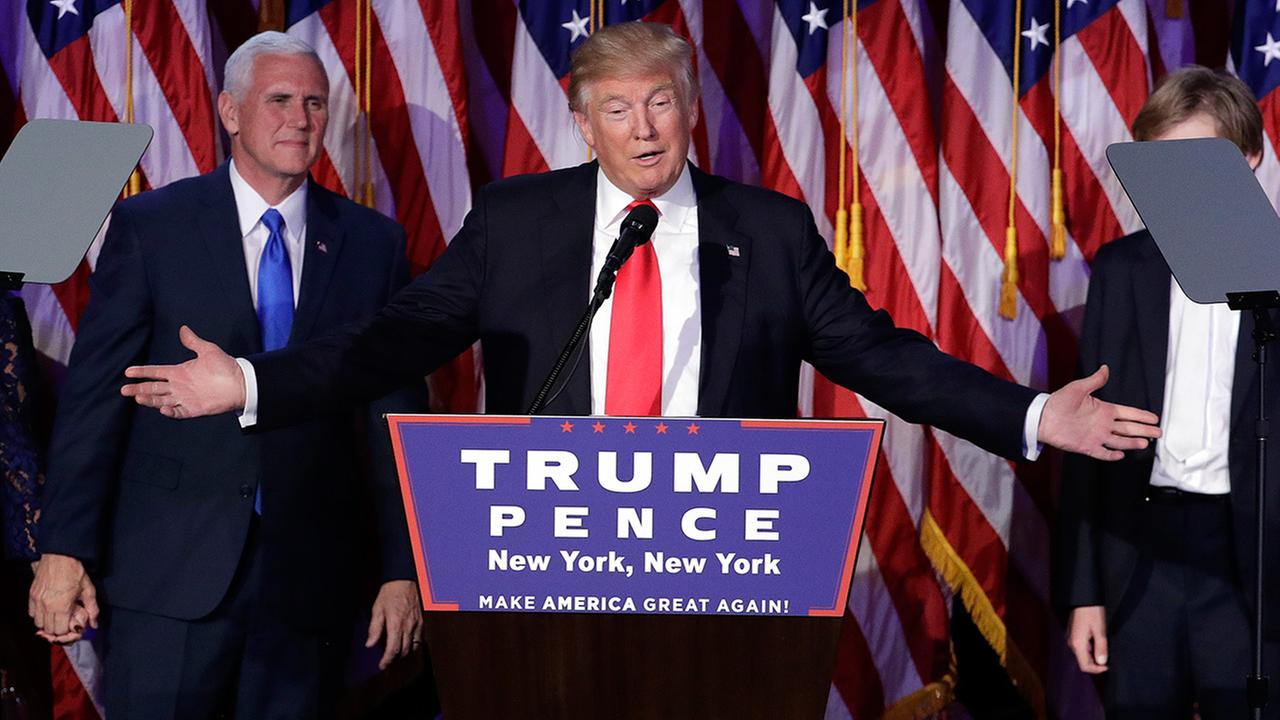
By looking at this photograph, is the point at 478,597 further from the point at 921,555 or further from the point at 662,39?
the point at 921,555

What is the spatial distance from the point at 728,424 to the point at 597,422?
0.16 meters

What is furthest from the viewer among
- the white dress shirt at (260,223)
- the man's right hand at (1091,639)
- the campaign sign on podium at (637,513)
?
the white dress shirt at (260,223)

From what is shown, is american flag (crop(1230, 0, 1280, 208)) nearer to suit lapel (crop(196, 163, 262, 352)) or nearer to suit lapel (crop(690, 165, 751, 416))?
suit lapel (crop(690, 165, 751, 416))

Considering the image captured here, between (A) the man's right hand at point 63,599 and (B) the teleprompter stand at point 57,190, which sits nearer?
(B) the teleprompter stand at point 57,190

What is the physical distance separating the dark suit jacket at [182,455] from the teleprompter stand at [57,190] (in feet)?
2.85

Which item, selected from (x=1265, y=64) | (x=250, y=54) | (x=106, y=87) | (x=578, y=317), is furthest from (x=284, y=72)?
(x=1265, y=64)

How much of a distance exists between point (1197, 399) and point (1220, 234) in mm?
721

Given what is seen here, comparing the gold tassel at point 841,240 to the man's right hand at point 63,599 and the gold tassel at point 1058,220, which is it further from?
the man's right hand at point 63,599

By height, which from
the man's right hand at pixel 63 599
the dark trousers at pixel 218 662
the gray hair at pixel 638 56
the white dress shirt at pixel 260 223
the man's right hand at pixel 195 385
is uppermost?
the gray hair at pixel 638 56

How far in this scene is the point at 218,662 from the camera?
271 centimetres

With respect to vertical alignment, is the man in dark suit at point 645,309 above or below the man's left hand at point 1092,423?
above

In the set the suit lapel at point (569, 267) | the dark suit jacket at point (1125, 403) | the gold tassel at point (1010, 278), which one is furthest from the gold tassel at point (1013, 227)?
the suit lapel at point (569, 267)

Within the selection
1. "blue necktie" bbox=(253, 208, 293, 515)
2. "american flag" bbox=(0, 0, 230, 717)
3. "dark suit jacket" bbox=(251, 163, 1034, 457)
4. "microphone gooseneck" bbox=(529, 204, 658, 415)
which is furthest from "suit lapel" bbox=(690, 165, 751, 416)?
"american flag" bbox=(0, 0, 230, 717)

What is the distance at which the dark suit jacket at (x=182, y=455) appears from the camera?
2715 mm
